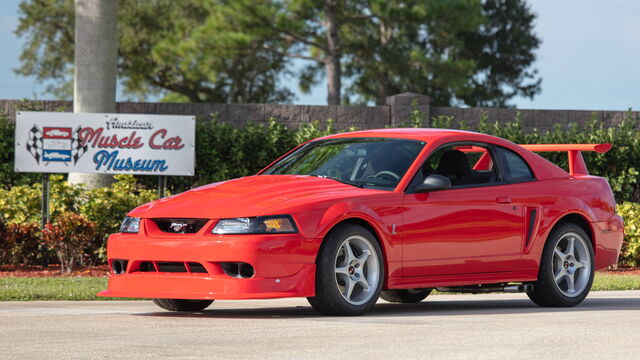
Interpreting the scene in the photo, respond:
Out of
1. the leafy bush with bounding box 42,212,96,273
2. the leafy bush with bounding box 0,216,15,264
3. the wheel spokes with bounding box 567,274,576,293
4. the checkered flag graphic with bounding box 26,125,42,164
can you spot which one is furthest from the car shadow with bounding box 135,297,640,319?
the checkered flag graphic with bounding box 26,125,42,164

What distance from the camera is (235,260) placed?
27.4 feet

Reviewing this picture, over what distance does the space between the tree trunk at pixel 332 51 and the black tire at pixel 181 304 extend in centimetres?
2609

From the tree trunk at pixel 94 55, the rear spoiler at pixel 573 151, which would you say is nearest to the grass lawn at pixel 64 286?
the rear spoiler at pixel 573 151

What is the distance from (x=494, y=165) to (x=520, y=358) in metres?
3.90

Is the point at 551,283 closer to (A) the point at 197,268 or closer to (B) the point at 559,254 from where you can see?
(B) the point at 559,254

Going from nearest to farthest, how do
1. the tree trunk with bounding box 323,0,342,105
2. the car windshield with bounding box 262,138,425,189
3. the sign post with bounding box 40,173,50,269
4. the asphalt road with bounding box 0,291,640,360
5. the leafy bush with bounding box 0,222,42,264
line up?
the asphalt road with bounding box 0,291,640,360 → the car windshield with bounding box 262,138,425,189 → the leafy bush with bounding box 0,222,42,264 → the sign post with bounding box 40,173,50,269 → the tree trunk with bounding box 323,0,342,105

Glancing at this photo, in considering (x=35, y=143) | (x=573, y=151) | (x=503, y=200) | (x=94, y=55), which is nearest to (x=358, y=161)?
(x=503, y=200)

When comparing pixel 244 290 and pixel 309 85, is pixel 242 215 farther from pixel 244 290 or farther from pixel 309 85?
pixel 309 85

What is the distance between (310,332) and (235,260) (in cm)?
96

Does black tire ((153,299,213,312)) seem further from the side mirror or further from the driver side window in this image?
the driver side window

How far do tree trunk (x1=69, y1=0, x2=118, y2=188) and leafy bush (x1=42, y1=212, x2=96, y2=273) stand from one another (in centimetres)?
295

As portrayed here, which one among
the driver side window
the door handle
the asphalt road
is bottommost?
the asphalt road

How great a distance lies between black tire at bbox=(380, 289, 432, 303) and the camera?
10.9m

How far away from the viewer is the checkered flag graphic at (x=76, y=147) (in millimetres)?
16688
